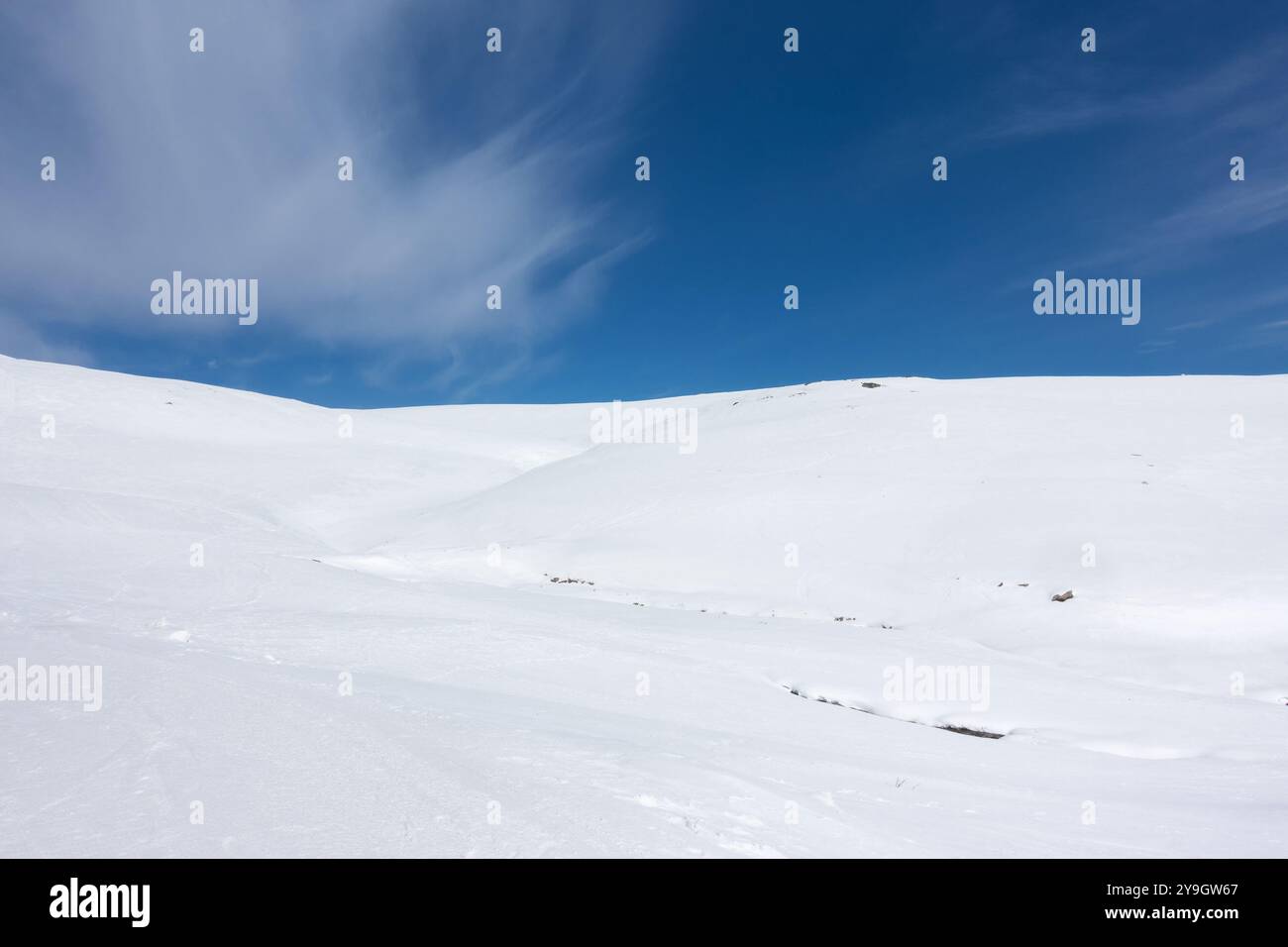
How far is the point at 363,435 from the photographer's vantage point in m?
37.3

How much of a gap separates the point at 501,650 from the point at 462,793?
15.7 feet

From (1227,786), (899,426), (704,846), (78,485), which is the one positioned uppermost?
(899,426)

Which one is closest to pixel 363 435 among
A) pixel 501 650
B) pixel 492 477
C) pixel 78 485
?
pixel 492 477
